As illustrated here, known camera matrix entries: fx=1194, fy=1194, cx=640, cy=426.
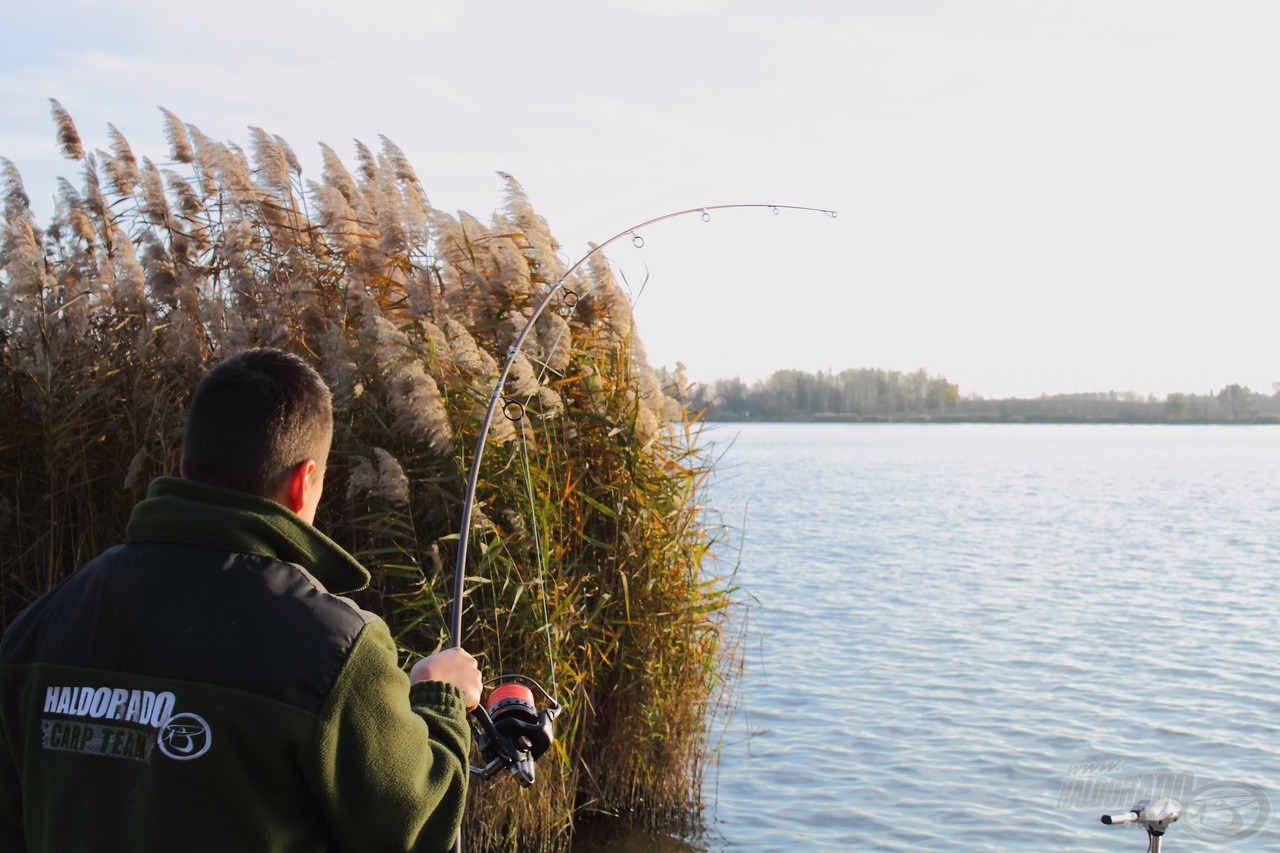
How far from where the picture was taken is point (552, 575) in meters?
5.02

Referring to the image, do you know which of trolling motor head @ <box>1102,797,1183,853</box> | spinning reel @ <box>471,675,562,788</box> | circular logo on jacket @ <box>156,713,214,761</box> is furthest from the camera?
trolling motor head @ <box>1102,797,1183,853</box>

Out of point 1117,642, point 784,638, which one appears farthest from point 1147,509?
point 784,638

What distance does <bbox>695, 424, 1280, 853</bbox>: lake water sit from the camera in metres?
6.95

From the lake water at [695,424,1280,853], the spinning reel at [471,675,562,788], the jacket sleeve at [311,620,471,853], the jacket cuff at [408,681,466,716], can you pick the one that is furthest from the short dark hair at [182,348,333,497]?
the lake water at [695,424,1280,853]

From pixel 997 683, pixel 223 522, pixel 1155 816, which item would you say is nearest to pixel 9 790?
pixel 223 522

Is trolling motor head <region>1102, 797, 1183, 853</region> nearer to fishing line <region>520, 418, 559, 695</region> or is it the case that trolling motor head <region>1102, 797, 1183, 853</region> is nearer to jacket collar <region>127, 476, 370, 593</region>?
jacket collar <region>127, 476, 370, 593</region>

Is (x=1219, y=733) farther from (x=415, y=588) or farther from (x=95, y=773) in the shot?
(x=95, y=773)

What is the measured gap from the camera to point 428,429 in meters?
4.74

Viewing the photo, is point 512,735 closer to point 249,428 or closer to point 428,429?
point 249,428

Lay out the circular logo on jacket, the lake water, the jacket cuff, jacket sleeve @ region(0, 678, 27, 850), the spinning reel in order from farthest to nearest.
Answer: the lake water
the spinning reel
the jacket cuff
jacket sleeve @ region(0, 678, 27, 850)
the circular logo on jacket

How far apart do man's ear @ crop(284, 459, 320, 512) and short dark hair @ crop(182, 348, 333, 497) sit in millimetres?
11

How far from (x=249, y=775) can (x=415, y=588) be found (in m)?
3.30

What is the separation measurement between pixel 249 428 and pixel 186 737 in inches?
18.3

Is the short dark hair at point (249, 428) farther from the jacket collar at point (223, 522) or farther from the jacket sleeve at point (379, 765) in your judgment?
the jacket sleeve at point (379, 765)
